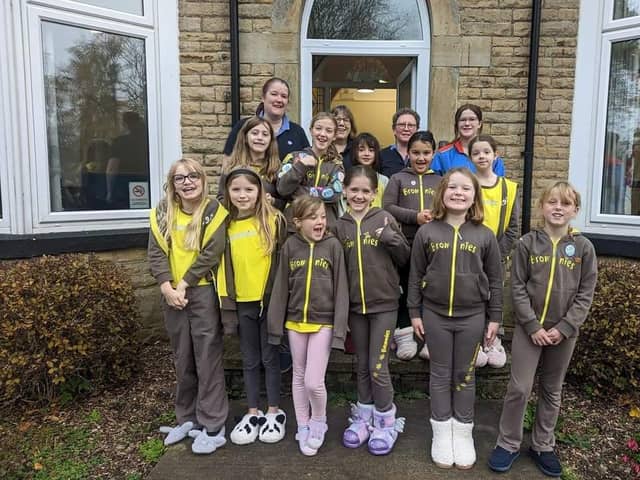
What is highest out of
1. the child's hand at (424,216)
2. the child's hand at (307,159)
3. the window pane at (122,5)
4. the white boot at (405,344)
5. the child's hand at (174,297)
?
the window pane at (122,5)

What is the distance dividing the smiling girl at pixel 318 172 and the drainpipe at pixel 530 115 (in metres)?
2.72

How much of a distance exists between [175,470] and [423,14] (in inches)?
190

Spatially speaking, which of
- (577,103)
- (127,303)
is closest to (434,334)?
(127,303)

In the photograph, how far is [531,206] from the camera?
518cm

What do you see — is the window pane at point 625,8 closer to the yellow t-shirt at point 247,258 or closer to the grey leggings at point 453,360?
the grey leggings at point 453,360

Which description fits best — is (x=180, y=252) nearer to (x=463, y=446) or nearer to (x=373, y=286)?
(x=373, y=286)

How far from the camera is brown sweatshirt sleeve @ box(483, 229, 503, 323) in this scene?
2.77 metres

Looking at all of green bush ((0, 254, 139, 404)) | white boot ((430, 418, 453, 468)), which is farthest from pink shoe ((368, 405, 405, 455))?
green bush ((0, 254, 139, 404))

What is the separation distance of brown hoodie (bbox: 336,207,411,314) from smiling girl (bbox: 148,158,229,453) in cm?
78

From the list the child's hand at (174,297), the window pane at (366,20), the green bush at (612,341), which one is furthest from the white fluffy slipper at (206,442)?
the window pane at (366,20)

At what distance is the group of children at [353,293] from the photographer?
2658 mm

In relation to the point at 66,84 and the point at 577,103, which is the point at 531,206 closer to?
the point at 577,103

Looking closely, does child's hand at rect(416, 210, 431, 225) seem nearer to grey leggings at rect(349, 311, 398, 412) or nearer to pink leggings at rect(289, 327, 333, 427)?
grey leggings at rect(349, 311, 398, 412)

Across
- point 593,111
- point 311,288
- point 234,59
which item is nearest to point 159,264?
point 311,288
